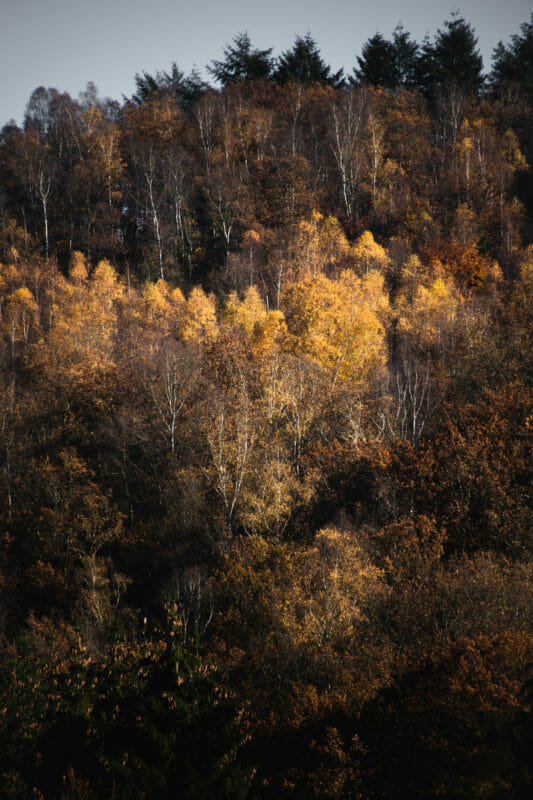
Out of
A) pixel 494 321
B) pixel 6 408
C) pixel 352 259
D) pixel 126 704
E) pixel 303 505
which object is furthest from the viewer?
pixel 352 259

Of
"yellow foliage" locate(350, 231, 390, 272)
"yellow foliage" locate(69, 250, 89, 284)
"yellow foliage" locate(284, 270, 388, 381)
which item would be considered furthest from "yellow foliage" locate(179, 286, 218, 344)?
"yellow foliage" locate(350, 231, 390, 272)

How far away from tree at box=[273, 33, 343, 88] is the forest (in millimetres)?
568

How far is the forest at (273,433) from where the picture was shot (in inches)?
883

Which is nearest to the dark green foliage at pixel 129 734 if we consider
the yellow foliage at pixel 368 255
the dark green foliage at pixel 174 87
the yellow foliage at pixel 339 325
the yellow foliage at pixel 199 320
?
the yellow foliage at pixel 339 325

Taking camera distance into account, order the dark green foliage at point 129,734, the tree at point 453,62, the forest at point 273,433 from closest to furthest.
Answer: the dark green foliage at point 129,734 < the forest at point 273,433 < the tree at point 453,62

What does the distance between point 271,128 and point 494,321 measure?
4144cm

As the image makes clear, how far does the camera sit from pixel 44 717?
2211 centimetres

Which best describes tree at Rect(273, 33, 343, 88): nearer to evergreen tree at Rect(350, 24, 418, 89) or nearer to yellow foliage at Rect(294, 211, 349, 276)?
evergreen tree at Rect(350, 24, 418, 89)

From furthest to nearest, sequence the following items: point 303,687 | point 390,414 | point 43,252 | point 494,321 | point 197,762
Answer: point 43,252, point 494,321, point 390,414, point 303,687, point 197,762

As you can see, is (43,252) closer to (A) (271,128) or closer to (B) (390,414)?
(A) (271,128)

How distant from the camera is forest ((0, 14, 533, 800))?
22438mm

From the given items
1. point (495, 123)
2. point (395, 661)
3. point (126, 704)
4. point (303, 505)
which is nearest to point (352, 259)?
point (303, 505)

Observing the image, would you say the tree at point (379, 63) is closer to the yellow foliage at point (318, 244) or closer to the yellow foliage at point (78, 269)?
the yellow foliage at point (318, 244)

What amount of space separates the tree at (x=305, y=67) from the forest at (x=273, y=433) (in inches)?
22.4
